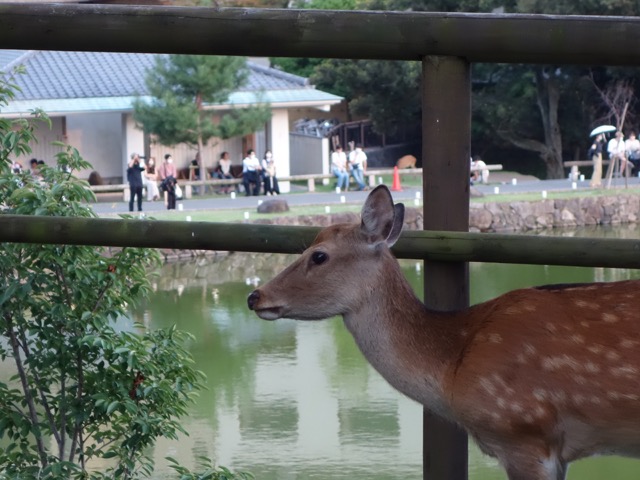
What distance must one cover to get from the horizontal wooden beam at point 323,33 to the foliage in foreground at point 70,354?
1264 mm

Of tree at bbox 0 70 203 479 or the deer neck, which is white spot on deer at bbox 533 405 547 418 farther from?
tree at bbox 0 70 203 479

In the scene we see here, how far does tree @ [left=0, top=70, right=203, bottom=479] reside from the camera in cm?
412

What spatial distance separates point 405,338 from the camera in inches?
106

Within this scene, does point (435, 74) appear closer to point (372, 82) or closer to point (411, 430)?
point (411, 430)

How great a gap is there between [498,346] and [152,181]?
2499 centimetres

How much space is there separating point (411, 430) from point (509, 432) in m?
8.55

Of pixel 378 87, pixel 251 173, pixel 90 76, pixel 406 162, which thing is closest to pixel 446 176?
pixel 251 173

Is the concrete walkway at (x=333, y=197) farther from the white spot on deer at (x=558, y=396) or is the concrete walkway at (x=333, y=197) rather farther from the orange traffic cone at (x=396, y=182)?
the white spot on deer at (x=558, y=396)

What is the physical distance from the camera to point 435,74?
280 centimetres

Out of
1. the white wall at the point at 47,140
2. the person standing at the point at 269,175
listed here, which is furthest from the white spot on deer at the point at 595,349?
the person standing at the point at 269,175

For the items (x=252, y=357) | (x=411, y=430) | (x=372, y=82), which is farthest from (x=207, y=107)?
(x=411, y=430)

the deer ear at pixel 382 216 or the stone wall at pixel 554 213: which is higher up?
the deer ear at pixel 382 216

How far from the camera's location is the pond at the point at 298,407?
9.77 m

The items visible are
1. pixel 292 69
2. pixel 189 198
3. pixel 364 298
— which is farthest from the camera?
pixel 292 69
